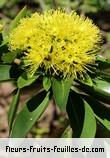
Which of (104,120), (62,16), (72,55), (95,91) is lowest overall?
(104,120)

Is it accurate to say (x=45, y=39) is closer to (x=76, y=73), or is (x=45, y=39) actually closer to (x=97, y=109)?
(x=76, y=73)

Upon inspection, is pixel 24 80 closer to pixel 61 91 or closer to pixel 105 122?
pixel 61 91

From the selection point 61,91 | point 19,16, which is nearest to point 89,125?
point 61,91

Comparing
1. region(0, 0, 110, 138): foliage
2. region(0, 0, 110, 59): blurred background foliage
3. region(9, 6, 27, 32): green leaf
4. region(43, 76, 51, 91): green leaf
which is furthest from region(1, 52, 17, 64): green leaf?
region(0, 0, 110, 59): blurred background foliage

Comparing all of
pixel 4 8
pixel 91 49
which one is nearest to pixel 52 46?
pixel 91 49

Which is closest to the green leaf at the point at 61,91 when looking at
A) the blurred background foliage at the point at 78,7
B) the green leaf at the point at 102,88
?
the green leaf at the point at 102,88

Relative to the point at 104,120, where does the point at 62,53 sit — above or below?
above

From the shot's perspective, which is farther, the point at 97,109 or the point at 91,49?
the point at 97,109
